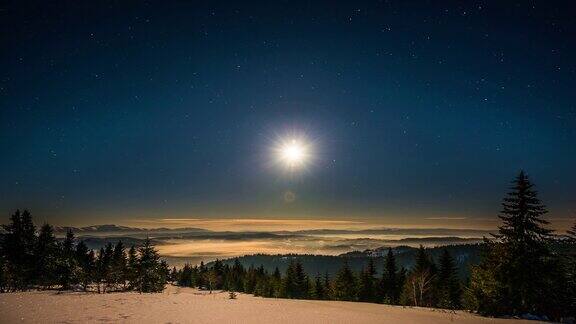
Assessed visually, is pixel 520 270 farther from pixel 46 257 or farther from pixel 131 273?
pixel 46 257

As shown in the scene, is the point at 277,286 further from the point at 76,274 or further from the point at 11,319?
the point at 11,319

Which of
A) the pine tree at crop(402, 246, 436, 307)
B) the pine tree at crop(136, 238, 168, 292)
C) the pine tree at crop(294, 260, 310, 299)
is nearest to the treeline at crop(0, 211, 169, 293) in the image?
the pine tree at crop(136, 238, 168, 292)

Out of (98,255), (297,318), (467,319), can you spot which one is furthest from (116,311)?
(98,255)

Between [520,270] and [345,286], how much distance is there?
44.2m

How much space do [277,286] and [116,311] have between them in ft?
212

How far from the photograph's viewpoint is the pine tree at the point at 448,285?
1984 inches

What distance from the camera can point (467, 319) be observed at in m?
17.9

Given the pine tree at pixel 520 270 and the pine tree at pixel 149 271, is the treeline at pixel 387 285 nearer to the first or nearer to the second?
the pine tree at pixel 520 270

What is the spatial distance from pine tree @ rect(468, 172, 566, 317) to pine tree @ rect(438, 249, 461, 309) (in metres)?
28.5

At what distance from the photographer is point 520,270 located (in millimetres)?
22922

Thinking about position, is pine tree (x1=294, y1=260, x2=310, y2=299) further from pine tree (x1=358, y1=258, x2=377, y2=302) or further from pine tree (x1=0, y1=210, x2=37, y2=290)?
pine tree (x1=0, y1=210, x2=37, y2=290)

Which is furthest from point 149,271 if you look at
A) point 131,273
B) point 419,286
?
point 419,286

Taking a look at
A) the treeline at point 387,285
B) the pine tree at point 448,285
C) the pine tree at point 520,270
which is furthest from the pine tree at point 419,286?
the pine tree at point 520,270

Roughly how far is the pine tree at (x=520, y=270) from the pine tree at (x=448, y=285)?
28.5 meters
